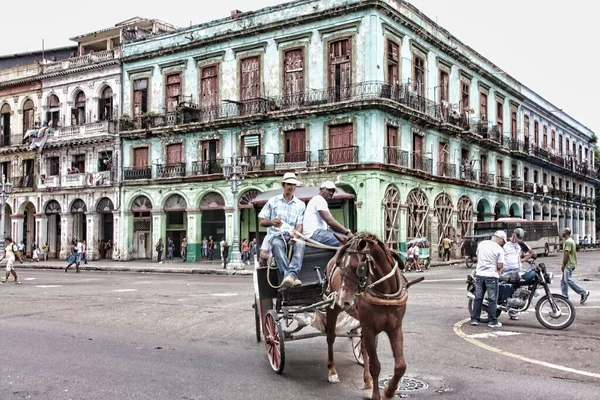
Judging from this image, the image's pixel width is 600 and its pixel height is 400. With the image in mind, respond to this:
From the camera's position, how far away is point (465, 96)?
38.2m

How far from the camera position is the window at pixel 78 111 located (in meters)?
39.8

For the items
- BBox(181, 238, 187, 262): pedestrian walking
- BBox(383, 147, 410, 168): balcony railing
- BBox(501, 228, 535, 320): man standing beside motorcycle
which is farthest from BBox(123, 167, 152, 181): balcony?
BBox(501, 228, 535, 320): man standing beside motorcycle

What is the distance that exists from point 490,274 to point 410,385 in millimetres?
4823

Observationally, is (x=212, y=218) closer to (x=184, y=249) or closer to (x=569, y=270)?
(x=184, y=249)

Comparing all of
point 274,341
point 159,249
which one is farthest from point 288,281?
point 159,249

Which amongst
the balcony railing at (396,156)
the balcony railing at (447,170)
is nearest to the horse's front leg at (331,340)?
the balcony railing at (396,156)

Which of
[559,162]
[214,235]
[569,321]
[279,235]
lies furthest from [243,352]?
[559,162]

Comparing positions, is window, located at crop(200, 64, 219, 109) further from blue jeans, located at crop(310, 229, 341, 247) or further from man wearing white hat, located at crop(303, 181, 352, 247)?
blue jeans, located at crop(310, 229, 341, 247)

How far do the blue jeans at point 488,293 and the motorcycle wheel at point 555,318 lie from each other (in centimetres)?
83

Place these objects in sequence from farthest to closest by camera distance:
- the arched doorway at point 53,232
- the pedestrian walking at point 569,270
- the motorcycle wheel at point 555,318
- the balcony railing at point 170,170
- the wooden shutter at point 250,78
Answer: the arched doorway at point 53,232 < the balcony railing at point 170,170 < the wooden shutter at point 250,78 < the pedestrian walking at point 569,270 < the motorcycle wheel at point 555,318

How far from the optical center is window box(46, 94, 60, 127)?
40.6 metres

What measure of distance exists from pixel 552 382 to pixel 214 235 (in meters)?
30.3

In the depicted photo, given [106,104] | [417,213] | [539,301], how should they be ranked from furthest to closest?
[106,104], [417,213], [539,301]

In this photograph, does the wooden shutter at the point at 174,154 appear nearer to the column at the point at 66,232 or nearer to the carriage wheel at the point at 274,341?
the column at the point at 66,232
